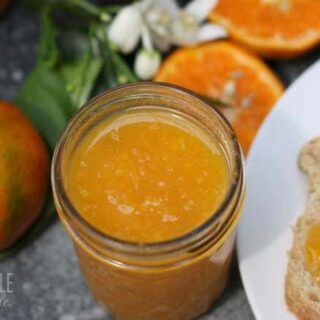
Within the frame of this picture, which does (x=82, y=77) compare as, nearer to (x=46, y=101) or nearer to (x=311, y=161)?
(x=46, y=101)

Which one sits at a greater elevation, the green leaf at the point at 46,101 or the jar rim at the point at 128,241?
the jar rim at the point at 128,241

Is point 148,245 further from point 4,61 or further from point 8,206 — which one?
point 4,61

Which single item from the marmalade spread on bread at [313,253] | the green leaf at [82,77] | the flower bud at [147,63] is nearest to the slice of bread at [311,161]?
the marmalade spread on bread at [313,253]

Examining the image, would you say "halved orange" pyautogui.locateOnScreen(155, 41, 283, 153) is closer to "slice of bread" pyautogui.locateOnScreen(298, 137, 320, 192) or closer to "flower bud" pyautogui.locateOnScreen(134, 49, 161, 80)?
"flower bud" pyautogui.locateOnScreen(134, 49, 161, 80)

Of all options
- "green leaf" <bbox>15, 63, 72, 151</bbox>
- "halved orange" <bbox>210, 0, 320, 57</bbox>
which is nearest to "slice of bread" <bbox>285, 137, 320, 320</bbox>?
"halved orange" <bbox>210, 0, 320, 57</bbox>

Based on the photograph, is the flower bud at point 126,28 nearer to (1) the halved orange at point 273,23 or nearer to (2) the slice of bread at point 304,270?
(1) the halved orange at point 273,23

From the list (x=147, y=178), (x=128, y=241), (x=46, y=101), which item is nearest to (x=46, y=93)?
(x=46, y=101)

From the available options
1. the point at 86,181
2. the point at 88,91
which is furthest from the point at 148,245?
the point at 88,91
